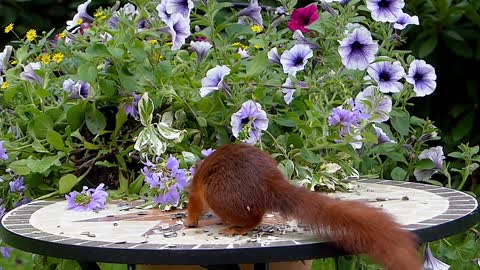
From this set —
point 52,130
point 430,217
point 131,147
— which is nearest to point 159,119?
point 131,147

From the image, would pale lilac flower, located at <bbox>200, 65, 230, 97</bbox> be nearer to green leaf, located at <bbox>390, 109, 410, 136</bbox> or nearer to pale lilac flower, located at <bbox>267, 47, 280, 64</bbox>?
pale lilac flower, located at <bbox>267, 47, 280, 64</bbox>

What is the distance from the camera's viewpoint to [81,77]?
1.93 m

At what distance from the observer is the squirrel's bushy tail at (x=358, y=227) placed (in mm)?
1333

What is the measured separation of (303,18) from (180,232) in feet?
3.00

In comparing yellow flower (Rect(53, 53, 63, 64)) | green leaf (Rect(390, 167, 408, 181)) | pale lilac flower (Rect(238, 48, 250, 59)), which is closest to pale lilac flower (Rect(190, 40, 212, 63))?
pale lilac flower (Rect(238, 48, 250, 59))

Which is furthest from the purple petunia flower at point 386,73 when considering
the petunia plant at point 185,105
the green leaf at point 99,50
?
the green leaf at point 99,50

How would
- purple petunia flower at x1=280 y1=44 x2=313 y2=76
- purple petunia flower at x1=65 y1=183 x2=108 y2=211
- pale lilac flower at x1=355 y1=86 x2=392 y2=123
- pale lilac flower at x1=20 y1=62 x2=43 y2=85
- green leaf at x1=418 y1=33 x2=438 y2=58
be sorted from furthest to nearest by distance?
green leaf at x1=418 y1=33 x2=438 y2=58 < pale lilac flower at x1=20 y1=62 x2=43 y2=85 < purple petunia flower at x1=280 y1=44 x2=313 y2=76 < pale lilac flower at x1=355 y1=86 x2=392 y2=123 < purple petunia flower at x1=65 y1=183 x2=108 y2=211

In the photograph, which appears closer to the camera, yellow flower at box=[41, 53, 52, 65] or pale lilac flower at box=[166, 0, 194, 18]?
pale lilac flower at box=[166, 0, 194, 18]

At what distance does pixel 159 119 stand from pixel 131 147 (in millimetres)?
93

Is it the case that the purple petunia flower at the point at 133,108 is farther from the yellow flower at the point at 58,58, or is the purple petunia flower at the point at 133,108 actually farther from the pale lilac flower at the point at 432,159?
the pale lilac flower at the point at 432,159

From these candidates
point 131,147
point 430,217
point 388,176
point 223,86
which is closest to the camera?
point 430,217

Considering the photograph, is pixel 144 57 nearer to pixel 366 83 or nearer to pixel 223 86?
pixel 223 86

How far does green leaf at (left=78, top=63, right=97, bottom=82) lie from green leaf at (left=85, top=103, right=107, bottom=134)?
0.31 feet

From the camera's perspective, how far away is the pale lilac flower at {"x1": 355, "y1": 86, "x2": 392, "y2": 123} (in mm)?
1898
